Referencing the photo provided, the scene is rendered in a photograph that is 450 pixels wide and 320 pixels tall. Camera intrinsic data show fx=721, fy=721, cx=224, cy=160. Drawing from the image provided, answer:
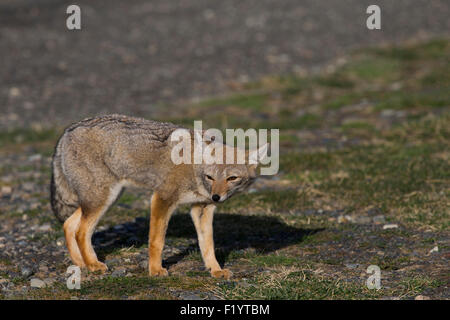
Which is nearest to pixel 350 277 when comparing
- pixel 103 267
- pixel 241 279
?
pixel 241 279

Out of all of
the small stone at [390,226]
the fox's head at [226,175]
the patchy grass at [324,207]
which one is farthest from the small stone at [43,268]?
the small stone at [390,226]

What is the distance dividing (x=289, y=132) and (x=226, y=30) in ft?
32.9

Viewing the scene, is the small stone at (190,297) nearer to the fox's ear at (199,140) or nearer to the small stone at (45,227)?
the fox's ear at (199,140)

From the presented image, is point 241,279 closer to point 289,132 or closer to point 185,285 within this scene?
point 185,285

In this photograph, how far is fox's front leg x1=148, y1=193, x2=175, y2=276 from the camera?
685 cm

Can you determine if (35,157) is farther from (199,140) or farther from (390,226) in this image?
(390,226)

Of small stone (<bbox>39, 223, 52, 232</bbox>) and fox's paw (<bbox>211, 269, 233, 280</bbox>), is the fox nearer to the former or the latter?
fox's paw (<bbox>211, 269, 233, 280</bbox>)

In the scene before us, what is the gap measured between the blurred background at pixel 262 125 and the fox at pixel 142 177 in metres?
0.31

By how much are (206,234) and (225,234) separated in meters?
1.36

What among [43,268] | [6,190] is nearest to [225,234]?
[43,268]

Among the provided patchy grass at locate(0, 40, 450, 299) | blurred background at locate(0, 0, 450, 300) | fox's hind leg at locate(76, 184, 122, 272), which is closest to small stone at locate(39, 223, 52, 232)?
blurred background at locate(0, 0, 450, 300)

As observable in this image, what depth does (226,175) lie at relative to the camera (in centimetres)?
680

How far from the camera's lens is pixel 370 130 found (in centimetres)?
1300

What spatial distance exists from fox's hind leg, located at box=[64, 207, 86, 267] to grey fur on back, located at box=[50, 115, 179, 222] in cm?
28
